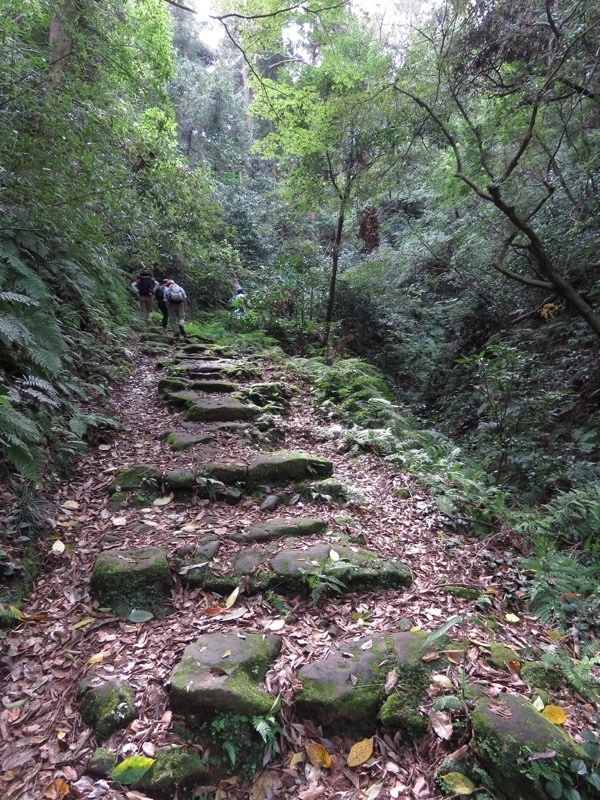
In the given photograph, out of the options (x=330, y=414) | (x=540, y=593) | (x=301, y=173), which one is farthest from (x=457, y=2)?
(x=540, y=593)

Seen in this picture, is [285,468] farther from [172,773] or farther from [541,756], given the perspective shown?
[541,756]

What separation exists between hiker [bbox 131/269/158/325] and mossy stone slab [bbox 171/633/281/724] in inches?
403

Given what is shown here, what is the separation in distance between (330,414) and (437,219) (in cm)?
1042

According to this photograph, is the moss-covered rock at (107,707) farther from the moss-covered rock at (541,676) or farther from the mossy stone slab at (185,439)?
the mossy stone slab at (185,439)

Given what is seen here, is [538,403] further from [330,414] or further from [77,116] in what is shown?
[77,116]

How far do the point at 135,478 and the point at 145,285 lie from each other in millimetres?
8289

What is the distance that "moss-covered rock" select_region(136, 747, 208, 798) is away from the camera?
1874mm

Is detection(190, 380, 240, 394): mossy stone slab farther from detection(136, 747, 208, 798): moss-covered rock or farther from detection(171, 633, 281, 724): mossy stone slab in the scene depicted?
detection(136, 747, 208, 798): moss-covered rock

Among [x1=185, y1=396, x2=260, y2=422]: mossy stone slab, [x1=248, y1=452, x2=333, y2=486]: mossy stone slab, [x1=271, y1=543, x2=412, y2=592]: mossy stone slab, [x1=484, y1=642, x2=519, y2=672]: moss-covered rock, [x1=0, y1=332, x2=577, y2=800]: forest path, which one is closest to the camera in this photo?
[x1=0, y1=332, x2=577, y2=800]: forest path

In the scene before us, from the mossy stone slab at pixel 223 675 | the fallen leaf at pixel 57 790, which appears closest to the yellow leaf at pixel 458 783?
the mossy stone slab at pixel 223 675

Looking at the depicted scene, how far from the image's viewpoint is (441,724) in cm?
209

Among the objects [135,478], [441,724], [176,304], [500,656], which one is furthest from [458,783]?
[176,304]

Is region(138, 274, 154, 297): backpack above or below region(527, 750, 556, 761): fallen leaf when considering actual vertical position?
above

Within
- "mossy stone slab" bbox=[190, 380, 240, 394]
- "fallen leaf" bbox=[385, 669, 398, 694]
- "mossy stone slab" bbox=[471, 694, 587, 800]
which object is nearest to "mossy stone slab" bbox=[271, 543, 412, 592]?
"fallen leaf" bbox=[385, 669, 398, 694]
